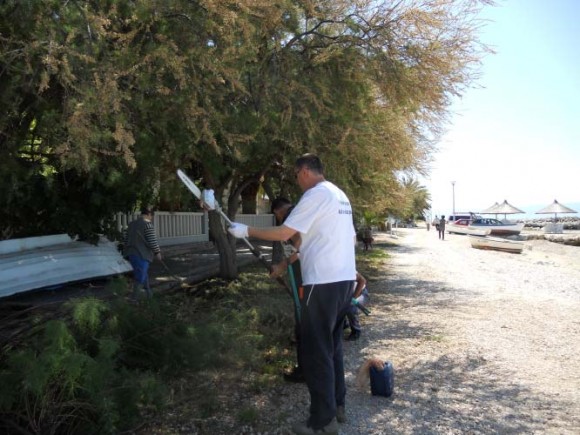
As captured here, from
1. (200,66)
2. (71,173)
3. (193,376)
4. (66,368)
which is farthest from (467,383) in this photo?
(71,173)

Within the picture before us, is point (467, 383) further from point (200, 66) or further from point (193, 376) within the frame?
point (200, 66)

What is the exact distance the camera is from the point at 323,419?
386 centimetres

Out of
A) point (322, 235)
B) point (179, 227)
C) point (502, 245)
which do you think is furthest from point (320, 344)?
point (502, 245)

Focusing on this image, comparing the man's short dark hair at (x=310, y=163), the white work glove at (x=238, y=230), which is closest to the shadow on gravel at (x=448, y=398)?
the white work glove at (x=238, y=230)

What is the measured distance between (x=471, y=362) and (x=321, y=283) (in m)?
3.12

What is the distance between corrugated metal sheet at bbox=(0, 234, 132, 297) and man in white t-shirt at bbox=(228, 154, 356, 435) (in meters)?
5.46

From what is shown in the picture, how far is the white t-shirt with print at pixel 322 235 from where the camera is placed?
3.94 meters

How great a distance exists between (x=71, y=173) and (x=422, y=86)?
620 cm

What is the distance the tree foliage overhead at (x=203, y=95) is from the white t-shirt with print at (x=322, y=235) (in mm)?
1675

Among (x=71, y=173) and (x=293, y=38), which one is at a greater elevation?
(x=293, y=38)

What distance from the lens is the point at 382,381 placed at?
15.8 feet

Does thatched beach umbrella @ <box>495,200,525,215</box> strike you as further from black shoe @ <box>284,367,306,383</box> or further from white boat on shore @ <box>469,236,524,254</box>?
black shoe @ <box>284,367,306,383</box>

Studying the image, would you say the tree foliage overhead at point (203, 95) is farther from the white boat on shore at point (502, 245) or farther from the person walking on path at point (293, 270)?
the white boat on shore at point (502, 245)

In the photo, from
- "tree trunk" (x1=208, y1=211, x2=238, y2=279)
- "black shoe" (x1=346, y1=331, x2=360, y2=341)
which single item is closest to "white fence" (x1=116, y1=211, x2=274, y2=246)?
"tree trunk" (x1=208, y1=211, x2=238, y2=279)
